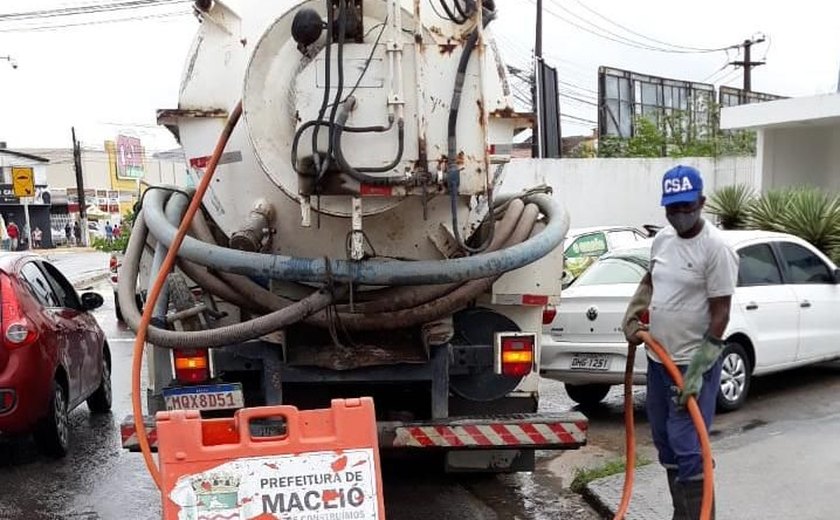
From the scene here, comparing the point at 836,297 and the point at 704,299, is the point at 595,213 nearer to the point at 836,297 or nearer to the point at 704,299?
the point at 836,297

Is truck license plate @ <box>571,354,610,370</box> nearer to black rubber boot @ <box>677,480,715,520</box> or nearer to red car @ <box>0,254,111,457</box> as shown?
black rubber boot @ <box>677,480,715,520</box>

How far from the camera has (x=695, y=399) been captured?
4344mm

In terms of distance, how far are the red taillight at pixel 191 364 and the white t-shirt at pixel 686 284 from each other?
Result: 235cm

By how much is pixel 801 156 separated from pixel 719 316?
16.6 m

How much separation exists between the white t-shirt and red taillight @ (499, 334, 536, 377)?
2.51 feet

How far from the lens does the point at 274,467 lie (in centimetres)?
361

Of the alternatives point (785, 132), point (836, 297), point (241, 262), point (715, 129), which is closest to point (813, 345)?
point (836, 297)

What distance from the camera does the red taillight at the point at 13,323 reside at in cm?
627

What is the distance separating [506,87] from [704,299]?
1652 millimetres

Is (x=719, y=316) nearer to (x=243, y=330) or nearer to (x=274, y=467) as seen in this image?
(x=274, y=467)

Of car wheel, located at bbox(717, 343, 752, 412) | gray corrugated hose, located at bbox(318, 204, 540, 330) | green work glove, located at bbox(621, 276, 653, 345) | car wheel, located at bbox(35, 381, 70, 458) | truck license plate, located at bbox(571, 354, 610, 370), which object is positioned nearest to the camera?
green work glove, located at bbox(621, 276, 653, 345)

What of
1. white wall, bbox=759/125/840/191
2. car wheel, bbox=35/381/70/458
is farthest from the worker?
white wall, bbox=759/125/840/191

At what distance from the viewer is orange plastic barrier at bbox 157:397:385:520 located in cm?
354

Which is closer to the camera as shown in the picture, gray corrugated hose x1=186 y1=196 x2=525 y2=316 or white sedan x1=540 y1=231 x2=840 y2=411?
gray corrugated hose x1=186 y1=196 x2=525 y2=316
